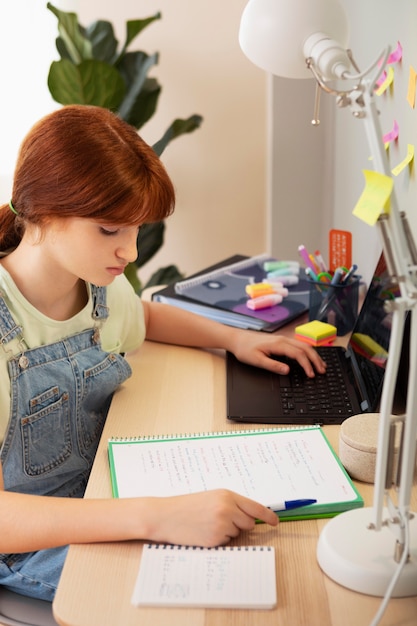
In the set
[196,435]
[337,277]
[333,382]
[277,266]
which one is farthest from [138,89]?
[196,435]

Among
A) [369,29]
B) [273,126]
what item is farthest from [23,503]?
[273,126]

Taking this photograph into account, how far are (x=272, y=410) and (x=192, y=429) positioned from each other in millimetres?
131

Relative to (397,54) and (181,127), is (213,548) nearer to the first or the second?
(397,54)

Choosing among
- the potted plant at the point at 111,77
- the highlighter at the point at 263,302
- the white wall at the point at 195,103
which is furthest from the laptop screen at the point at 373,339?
the white wall at the point at 195,103

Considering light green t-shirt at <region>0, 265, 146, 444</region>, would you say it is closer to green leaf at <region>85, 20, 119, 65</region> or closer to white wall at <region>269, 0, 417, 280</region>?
white wall at <region>269, 0, 417, 280</region>

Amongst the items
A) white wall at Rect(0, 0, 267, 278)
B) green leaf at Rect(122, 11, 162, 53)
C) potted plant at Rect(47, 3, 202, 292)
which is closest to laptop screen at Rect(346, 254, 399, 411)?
potted plant at Rect(47, 3, 202, 292)

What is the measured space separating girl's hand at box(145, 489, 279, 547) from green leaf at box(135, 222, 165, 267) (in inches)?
64.2

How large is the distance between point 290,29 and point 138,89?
1.48m

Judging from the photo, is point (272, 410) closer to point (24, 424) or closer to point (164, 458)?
point (164, 458)

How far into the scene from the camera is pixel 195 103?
266 cm

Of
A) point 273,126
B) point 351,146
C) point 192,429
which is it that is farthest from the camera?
point 273,126

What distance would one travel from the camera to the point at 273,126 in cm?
237

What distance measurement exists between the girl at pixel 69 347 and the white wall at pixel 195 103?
5.03 feet

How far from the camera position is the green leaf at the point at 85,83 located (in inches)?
84.4
